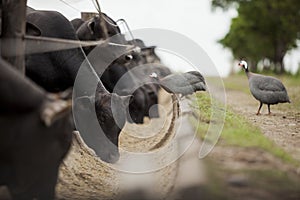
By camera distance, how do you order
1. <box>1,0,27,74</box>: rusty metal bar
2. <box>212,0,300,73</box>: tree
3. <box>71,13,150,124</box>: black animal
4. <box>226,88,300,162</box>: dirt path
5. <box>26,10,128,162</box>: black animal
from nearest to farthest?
<box>1,0,27,74</box>: rusty metal bar
<box>226,88,300,162</box>: dirt path
<box>26,10,128,162</box>: black animal
<box>71,13,150,124</box>: black animal
<box>212,0,300,73</box>: tree

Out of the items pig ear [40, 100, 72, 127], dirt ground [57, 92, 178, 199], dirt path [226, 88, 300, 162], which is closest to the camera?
pig ear [40, 100, 72, 127]

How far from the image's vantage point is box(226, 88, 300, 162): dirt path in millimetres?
5820

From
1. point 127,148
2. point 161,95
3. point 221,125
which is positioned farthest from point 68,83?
point 161,95

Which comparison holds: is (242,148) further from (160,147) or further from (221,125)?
(160,147)

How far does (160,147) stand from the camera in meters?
7.40

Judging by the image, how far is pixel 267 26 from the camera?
1142 inches

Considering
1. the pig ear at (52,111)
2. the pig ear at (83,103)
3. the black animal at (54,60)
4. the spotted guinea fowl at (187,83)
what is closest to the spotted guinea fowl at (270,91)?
the spotted guinea fowl at (187,83)

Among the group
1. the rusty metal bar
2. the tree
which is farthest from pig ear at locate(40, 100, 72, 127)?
the tree

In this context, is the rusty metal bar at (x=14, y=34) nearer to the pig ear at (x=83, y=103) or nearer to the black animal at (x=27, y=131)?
the black animal at (x=27, y=131)

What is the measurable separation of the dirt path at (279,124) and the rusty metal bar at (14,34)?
267 cm

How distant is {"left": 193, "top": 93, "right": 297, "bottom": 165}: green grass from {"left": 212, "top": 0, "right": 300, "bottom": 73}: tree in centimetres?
1692

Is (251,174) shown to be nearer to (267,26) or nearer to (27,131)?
(27,131)

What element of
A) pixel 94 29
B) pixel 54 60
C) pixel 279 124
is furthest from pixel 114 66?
pixel 279 124

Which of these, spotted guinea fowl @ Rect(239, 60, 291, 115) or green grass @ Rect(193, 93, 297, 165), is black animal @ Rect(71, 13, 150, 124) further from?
green grass @ Rect(193, 93, 297, 165)
